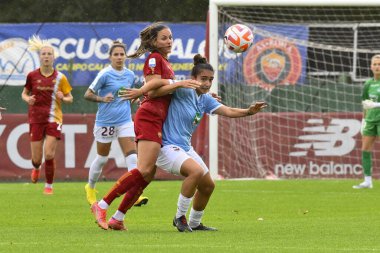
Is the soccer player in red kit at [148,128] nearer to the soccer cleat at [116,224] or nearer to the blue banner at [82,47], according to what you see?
the soccer cleat at [116,224]

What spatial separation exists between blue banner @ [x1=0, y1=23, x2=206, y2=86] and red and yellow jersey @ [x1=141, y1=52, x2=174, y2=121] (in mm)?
13083

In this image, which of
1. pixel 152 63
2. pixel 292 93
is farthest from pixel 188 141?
pixel 292 93

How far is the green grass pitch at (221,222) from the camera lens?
30.2 ft

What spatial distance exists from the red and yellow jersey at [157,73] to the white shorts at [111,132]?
4.28m

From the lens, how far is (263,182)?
20.2 m

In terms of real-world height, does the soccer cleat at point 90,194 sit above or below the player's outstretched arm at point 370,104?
below

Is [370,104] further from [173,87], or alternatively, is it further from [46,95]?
[173,87]

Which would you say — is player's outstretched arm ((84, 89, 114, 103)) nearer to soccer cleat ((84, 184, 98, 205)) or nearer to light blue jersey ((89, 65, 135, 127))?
light blue jersey ((89, 65, 135, 127))

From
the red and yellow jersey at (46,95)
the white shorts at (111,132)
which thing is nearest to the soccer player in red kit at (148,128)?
the white shorts at (111,132)

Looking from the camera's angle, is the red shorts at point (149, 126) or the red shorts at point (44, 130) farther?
the red shorts at point (44, 130)

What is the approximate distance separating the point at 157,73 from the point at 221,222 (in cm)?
230

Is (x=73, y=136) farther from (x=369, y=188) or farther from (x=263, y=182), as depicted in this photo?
(x=369, y=188)

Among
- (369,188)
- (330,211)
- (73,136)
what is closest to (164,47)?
(330,211)

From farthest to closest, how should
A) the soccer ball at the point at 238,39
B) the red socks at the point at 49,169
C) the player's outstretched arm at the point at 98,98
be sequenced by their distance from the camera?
the red socks at the point at 49,169 → the player's outstretched arm at the point at 98,98 → the soccer ball at the point at 238,39
